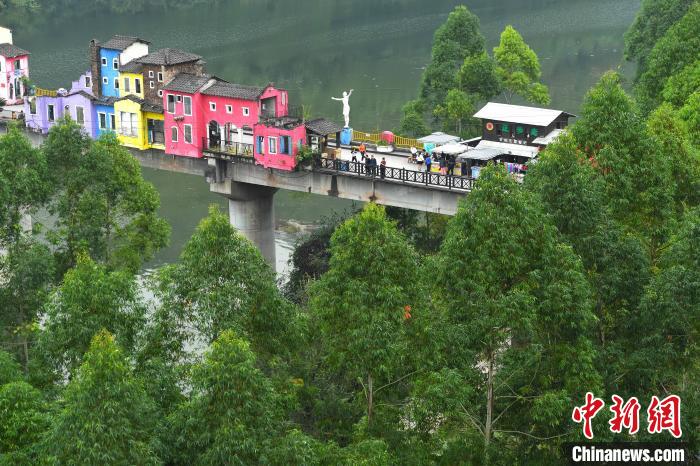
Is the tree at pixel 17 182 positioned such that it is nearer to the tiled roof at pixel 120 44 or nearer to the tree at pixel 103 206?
the tree at pixel 103 206

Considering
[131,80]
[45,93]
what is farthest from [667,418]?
[45,93]

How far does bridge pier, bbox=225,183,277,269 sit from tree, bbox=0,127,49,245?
913 inches

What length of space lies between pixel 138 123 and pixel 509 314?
4649cm

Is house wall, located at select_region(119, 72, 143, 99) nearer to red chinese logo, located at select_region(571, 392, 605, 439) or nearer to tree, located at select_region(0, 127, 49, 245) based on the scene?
tree, located at select_region(0, 127, 49, 245)

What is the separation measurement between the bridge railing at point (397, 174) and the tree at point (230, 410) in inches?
1298

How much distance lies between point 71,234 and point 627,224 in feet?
77.4

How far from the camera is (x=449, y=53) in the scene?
87938 millimetres

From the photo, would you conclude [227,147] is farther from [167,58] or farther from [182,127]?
[167,58]

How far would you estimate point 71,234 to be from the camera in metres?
53.7

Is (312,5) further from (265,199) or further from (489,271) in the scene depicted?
(489,271)

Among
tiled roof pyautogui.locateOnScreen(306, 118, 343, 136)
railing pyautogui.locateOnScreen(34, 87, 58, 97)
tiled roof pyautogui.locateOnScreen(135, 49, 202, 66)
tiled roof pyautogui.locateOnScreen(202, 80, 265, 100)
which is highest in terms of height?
tiled roof pyautogui.locateOnScreen(135, 49, 202, 66)

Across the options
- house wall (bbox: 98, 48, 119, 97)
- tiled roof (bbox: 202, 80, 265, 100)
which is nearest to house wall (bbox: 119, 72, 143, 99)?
house wall (bbox: 98, 48, 119, 97)

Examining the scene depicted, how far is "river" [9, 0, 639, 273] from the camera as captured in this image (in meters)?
100

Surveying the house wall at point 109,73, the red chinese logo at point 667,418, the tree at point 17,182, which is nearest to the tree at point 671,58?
the house wall at point 109,73
